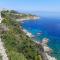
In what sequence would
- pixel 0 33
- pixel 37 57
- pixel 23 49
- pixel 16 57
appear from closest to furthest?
1. pixel 16 57
2. pixel 37 57
3. pixel 23 49
4. pixel 0 33

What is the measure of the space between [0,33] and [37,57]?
9.80 meters

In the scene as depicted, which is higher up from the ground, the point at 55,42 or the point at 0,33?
the point at 0,33

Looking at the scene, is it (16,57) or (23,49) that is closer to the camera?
(16,57)

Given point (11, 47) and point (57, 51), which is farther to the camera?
point (57, 51)

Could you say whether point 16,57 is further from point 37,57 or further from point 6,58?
point 37,57

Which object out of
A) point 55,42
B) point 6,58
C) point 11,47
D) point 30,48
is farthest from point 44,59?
point 55,42

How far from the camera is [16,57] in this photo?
80.4ft

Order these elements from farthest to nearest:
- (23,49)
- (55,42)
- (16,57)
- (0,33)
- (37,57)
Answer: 1. (55,42)
2. (0,33)
3. (23,49)
4. (37,57)
5. (16,57)

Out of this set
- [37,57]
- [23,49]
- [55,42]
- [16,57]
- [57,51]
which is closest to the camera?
[16,57]

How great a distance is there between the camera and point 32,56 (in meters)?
27.0

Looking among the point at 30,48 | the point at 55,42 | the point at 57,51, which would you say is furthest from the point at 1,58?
the point at 55,42

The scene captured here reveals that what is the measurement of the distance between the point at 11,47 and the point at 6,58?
3.46m

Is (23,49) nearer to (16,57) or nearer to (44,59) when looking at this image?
(44,59)

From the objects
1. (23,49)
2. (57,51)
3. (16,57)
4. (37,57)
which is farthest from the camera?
(57,51)
